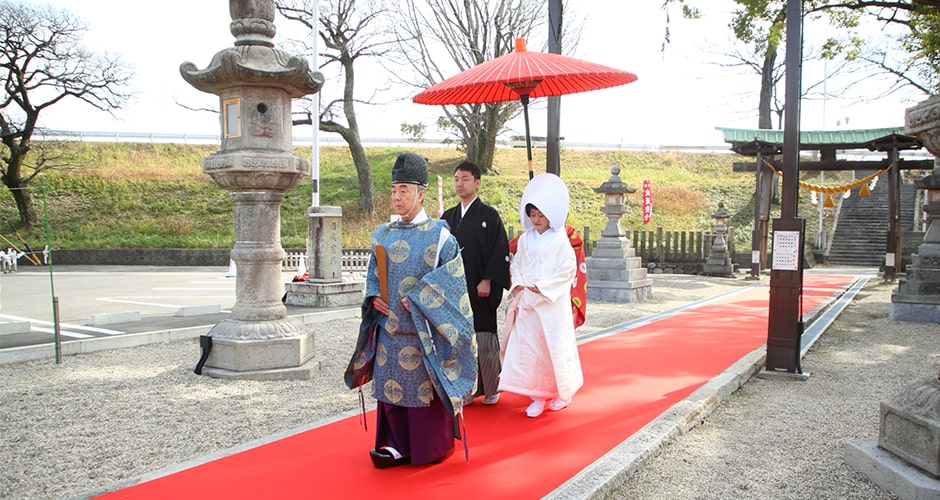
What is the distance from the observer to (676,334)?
769 cm

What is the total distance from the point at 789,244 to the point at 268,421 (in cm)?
462

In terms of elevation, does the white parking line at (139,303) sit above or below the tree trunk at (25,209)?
below

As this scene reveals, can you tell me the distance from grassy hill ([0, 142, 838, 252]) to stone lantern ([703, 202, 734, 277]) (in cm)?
561

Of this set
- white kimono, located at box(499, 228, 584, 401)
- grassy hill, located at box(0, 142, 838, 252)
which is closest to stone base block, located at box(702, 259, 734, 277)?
grassy hill, located at box(0, 142, 838, 252)

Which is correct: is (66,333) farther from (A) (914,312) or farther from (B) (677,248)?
(B) (677,248)

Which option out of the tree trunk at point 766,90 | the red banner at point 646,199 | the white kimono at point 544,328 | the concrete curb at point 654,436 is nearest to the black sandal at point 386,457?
the concrete curb at point 654,436

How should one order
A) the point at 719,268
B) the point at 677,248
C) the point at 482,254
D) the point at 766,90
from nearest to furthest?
the point at 482,254, the point at 719,268, the point at 677,248, the point at 766,90

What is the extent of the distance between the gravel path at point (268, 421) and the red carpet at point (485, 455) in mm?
316

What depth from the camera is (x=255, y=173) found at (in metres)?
5.48

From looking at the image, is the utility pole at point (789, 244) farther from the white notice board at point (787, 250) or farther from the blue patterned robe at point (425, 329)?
the blue patterned robe at point (425, 329)

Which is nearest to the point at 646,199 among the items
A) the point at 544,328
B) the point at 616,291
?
the point at 616,291

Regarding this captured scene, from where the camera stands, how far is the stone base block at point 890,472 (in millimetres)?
2904

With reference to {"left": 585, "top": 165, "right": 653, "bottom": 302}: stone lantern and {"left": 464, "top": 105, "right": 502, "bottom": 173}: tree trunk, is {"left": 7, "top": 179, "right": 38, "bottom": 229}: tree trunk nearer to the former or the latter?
{"left": 464, "top": 105, "right": 502, "bottom": 173}: tree trunk

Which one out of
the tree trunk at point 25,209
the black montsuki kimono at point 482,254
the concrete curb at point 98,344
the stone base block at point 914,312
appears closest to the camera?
the black montsuki kimono at point 482,254
